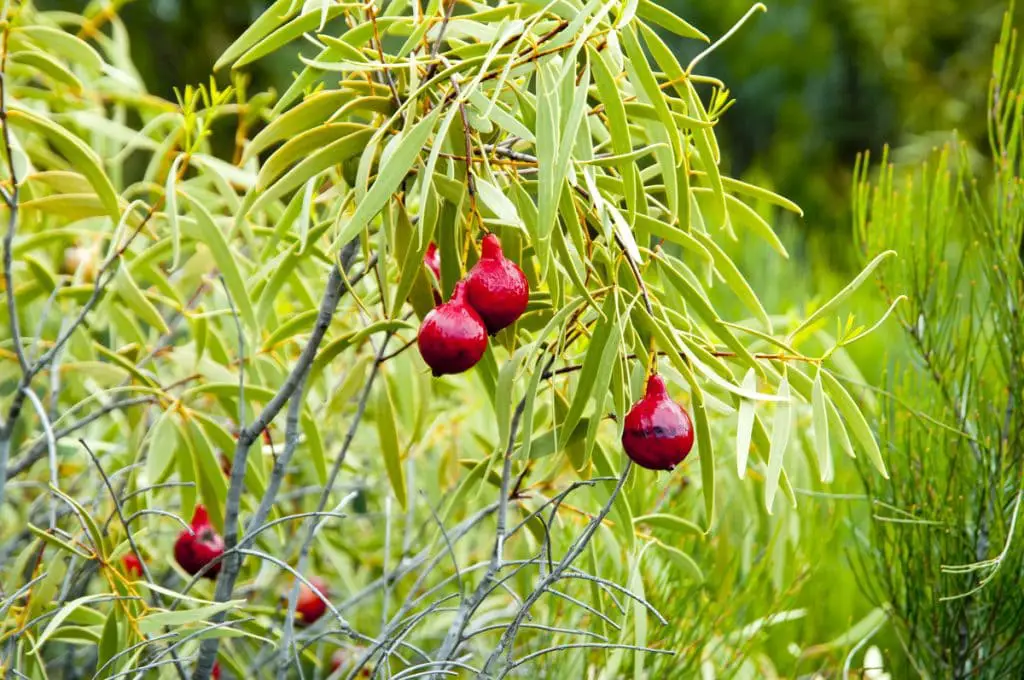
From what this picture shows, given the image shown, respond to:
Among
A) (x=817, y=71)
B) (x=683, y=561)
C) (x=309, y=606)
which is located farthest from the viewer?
(x=817, y=71)

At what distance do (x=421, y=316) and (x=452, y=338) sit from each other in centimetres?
17

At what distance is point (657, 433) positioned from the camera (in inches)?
25.9

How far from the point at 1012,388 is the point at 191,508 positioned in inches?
27.8

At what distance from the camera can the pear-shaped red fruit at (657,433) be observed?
26.0 inches

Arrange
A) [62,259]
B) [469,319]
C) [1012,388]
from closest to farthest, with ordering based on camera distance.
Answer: [469,319]
[1012,388]
[62,259]

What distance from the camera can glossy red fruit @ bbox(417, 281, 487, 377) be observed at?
656 millimetres

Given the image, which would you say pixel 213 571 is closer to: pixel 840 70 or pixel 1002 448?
pixel 1002 448

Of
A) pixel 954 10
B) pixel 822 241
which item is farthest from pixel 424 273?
pixel 954 10

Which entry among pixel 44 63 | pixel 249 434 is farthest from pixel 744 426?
pixel 44 63

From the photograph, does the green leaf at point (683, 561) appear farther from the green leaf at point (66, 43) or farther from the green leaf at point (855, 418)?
the green leaf at point (66, 43)

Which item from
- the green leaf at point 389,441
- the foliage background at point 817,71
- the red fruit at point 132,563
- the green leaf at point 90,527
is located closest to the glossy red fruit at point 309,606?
the red fruit at point 132,563

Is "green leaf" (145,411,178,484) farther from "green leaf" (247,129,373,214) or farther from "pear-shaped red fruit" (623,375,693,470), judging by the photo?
"pear-shaped red fruit" (623,375,693,470)

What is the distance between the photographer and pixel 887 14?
5.58 meters

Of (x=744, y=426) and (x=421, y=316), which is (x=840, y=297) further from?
(x=421, y=316)
